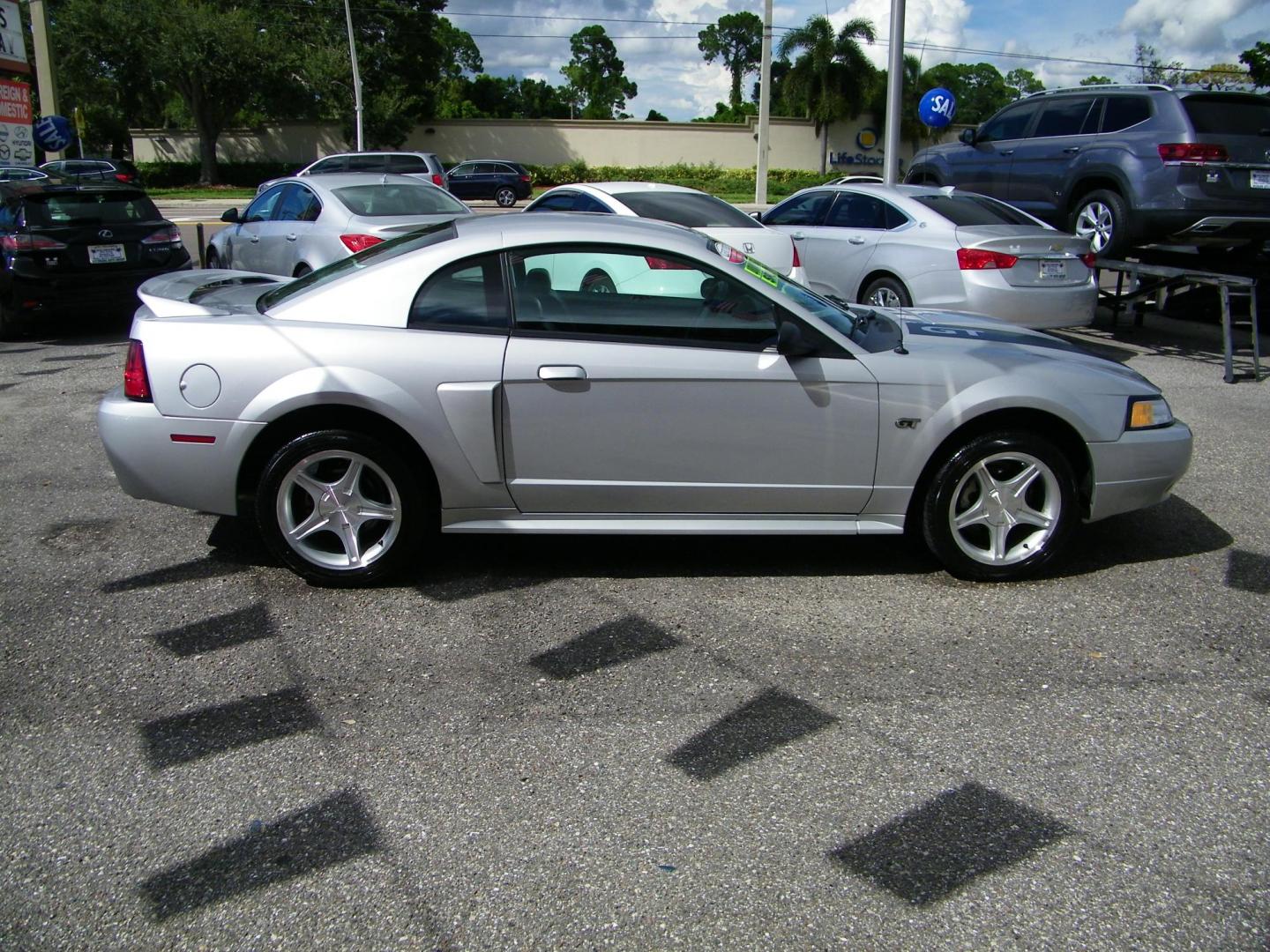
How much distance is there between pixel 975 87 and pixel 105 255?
10529 centimetres

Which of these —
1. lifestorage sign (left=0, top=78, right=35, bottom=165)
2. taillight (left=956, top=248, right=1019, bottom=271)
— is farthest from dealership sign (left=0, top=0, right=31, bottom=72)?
taillight (left=956, top=248, right=1019, bottom=271)

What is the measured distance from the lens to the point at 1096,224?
448 inches

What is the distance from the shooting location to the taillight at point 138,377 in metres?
4.60

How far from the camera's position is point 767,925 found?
8.82 ft

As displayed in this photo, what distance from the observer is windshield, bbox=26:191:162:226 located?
10.6 metres

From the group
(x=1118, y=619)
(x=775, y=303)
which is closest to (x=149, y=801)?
(x=775, y=303)

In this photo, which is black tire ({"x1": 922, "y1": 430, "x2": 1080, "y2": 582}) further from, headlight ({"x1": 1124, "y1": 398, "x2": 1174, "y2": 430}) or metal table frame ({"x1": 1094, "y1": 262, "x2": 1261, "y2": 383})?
metal table frame ({"x1": 1094, "y1": 262, "x2": 1261, "y2": 383})

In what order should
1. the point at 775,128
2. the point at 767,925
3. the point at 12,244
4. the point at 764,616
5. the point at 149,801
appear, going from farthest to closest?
the point at 775,128 < the point at 12,244 < the point at 764,616 < the point at 149,801 < the point at 767,925

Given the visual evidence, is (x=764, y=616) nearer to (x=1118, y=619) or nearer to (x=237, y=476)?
(x=1118, y=619)

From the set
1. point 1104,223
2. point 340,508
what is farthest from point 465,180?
point 340,508

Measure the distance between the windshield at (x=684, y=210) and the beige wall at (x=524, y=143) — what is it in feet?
161

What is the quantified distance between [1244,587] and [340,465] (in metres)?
4.01

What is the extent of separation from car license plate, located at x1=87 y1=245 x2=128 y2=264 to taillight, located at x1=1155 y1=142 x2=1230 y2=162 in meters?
10.2

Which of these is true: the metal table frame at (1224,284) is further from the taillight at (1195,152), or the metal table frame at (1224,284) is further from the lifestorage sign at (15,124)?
the lifestorage sign at (15,124)
